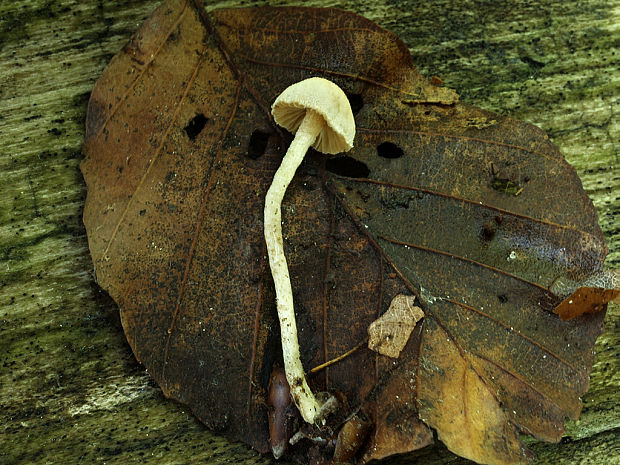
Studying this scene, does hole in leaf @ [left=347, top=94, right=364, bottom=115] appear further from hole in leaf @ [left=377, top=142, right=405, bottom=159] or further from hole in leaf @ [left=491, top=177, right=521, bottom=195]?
hole in leaf @ [left=491, top=177, right=521, bottom=195]

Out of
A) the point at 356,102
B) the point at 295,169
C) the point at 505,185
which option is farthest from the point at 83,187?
the point at 505,185

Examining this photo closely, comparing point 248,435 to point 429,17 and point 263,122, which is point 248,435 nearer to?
point 263,122

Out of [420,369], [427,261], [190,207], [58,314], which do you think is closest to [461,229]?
[427,261]

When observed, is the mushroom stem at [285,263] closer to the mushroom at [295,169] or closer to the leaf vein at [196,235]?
the mushroom at [295,169]

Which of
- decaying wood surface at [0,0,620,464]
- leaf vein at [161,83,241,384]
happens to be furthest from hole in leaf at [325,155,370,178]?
decaying wood surface at [0,0,620,464]

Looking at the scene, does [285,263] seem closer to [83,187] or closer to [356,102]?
[356,102]
